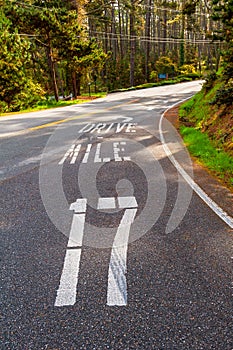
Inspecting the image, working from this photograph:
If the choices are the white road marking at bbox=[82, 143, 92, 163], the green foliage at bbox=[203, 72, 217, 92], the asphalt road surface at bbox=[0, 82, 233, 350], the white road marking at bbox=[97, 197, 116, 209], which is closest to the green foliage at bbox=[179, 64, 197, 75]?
the green foliage at bbox=[203, 72, 217, 92]

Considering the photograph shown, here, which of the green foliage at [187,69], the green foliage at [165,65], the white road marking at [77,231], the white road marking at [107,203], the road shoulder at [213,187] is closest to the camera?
the white road marking at [77,231]

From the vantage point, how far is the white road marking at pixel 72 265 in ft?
8.66

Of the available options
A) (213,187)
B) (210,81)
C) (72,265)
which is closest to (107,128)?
(210,81)

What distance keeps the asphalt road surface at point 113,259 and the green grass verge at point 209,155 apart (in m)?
0.63

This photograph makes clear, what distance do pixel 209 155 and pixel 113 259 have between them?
513 centimetres

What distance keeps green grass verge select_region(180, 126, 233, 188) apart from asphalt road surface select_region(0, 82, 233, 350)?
632mm

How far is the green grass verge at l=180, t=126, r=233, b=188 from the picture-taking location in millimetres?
6215

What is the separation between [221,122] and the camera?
9375mm

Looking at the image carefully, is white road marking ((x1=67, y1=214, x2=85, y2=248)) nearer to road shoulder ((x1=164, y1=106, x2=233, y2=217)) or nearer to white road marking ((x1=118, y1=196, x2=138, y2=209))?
white road marking ((x1=118, y1=196, x2=138, y2=209))

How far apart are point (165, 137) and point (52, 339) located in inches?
330

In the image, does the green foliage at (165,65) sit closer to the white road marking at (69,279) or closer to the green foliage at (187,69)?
the green foliage at (187,69)

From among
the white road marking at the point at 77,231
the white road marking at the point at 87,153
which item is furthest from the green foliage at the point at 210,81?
the white road marking at the point at 77,231

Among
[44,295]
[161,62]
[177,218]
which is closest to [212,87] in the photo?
[177,218]

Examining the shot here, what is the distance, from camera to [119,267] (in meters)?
3.07
